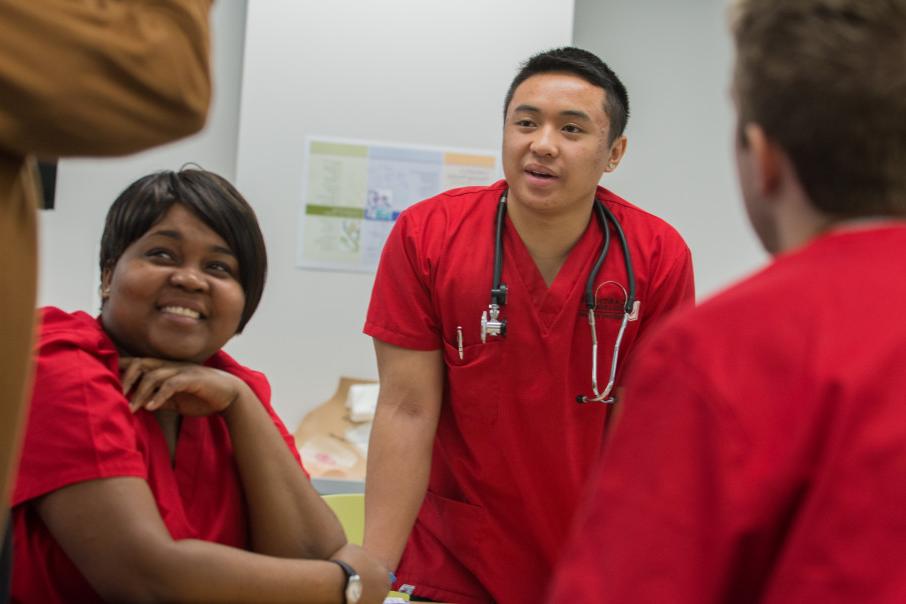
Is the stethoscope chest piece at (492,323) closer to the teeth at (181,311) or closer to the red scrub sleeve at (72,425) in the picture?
the teeth at (181,311)

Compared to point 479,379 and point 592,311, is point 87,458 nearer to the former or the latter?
point 479,379

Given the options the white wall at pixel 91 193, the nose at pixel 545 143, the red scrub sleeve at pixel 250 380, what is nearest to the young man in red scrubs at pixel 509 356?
the nose at pixel 545 143

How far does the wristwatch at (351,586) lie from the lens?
4.08 ft

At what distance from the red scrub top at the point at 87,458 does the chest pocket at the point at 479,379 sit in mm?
554

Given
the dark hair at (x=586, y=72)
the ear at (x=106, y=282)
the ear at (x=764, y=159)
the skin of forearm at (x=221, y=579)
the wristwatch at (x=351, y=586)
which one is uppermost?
the dark hair at (x=586, y=72)

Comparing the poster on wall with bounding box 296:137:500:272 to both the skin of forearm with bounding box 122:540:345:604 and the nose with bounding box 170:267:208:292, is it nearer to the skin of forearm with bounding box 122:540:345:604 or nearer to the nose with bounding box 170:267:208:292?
the nose with bounding box 170:267:208:292

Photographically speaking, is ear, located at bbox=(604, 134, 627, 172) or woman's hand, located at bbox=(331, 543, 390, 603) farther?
ear, located at bbox=(604, 134, 627, 172)

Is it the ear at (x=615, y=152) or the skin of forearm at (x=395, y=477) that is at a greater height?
the ear at (x=615, y=152)

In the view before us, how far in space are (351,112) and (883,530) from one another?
2691mm

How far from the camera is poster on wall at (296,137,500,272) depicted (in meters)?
3.14

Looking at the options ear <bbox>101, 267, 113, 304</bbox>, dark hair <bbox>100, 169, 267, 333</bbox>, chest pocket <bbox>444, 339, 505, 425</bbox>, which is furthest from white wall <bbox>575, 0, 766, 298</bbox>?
ear <bbox>101, 267, 113, 304</bbox>

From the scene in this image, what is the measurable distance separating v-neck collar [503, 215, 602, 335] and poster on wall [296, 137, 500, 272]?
1.33 m

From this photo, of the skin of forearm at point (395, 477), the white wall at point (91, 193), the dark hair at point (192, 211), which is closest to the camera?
the dark hair at point (192, 211)

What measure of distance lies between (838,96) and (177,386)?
0.90m
